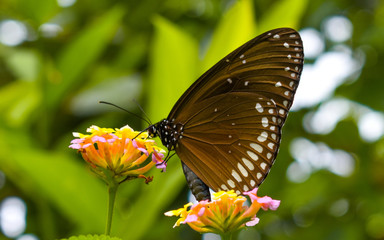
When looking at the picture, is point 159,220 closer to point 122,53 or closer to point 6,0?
point 122,53

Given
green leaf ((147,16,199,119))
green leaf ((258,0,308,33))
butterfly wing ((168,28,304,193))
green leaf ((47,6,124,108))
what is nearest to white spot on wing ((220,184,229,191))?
butterfly wing ((168,28,304,193))

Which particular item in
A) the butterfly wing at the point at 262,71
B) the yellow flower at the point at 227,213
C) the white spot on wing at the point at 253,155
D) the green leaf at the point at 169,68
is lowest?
the yellow flower at the point at 227,213

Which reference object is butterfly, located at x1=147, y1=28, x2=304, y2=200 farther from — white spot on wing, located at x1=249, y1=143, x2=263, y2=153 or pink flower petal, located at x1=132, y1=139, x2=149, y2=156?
pink flower petal, located at x1=132, y1=139, x2=149, y2=156

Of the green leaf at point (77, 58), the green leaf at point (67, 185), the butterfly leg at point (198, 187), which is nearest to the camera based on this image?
the butterfly leg at point (198, 187)

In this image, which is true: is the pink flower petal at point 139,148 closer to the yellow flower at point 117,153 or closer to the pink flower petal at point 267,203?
the yellow flower at point 117,153

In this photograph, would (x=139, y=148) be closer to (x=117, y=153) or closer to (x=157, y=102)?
(x=117, y=153)

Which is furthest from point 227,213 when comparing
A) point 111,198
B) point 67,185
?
point 67,185

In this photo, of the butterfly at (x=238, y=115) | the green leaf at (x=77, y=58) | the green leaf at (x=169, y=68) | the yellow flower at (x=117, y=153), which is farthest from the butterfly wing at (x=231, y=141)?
the green leaf at (x=77, y=58)
